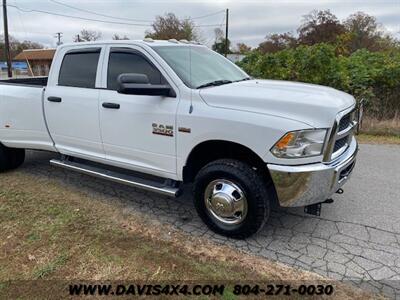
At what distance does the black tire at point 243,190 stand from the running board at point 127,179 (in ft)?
1.06

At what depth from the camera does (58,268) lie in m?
3.01

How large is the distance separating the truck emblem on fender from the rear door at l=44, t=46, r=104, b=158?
0.88 m

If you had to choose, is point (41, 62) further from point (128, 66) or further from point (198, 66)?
point (198, 66)

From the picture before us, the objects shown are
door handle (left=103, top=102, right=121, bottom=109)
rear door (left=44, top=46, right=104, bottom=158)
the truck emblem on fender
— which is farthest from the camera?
rear door (left=44, top=46, right=104, bottom=158)

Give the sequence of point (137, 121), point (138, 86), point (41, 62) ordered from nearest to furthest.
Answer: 1. point (138, 86)
2. point (137, 121)
3. point (41, 62)

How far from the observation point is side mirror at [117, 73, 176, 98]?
3348mm

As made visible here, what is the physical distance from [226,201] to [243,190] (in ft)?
0.73

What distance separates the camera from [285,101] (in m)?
3.06

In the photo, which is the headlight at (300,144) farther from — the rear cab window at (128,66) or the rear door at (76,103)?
the rear door at (76,103)

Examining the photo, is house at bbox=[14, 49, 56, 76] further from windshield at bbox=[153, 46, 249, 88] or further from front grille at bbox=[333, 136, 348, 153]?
front grille at bbox=[333, 136, 348, 153]

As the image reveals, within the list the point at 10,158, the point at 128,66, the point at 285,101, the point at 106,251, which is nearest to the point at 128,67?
the point at 128,66

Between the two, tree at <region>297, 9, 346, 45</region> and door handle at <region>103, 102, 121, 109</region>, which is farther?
tree at <region>297, 9, 346, 45</region>

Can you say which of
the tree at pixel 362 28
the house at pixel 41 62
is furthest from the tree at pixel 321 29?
the house at pixel 41 62

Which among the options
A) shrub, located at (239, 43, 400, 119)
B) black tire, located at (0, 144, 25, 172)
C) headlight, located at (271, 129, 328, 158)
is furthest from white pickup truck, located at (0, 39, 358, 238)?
shrub, located at (239, 43, 400, 119)
